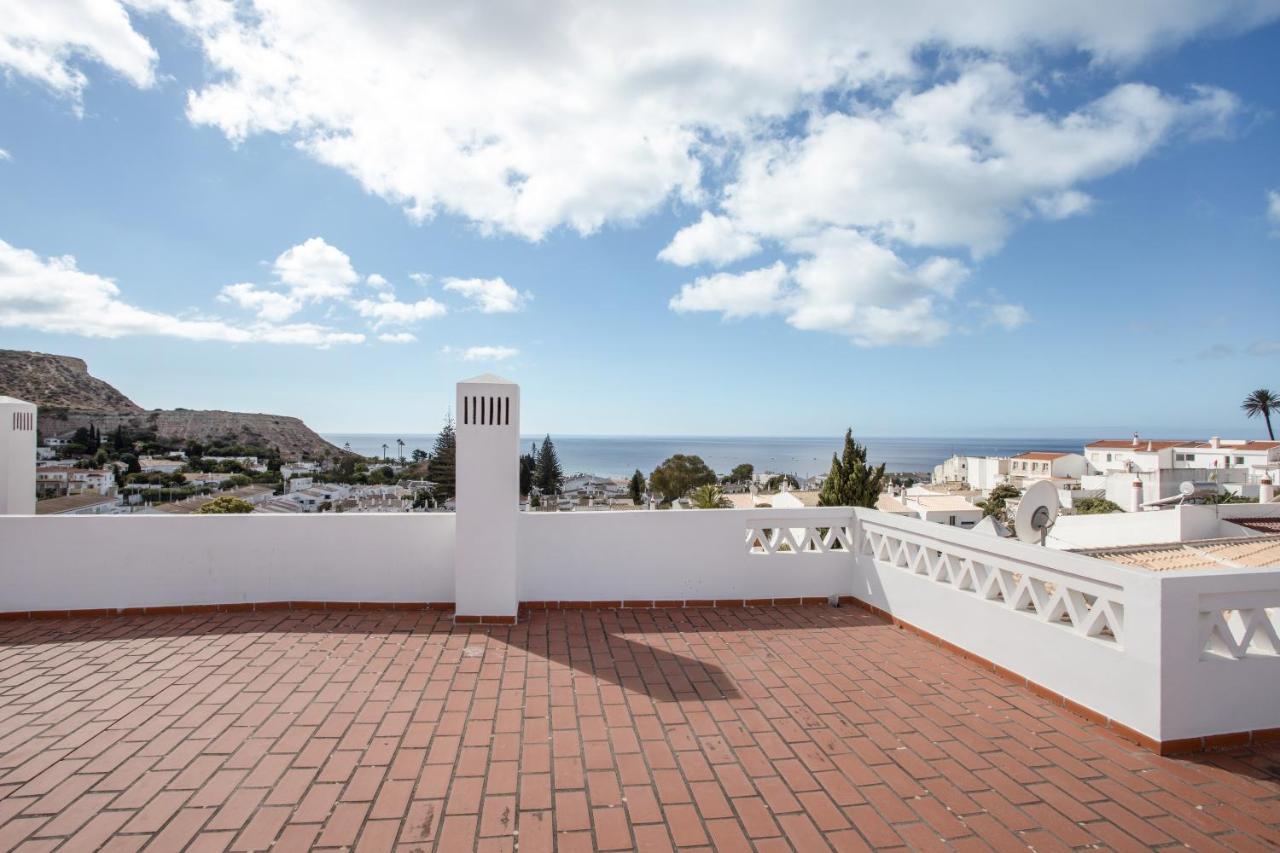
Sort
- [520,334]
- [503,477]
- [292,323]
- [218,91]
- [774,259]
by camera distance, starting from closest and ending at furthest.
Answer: [503,477]
[218,91]
[292,323]
[774,259]
[520,334]

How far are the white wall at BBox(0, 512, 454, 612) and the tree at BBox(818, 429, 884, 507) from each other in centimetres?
1573

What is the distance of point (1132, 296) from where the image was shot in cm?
2097

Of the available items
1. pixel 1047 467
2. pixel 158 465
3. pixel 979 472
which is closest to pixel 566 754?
pixel 158 465

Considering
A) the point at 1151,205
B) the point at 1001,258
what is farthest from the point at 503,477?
the point at 1001,258

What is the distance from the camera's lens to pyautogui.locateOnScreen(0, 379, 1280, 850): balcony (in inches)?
87.4

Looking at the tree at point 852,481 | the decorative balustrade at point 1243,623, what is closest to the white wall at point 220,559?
the decorative balustrade at point 1243,623

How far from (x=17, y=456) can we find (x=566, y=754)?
18.2ft

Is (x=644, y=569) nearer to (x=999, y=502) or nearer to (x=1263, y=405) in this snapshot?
(x=999, y=502)

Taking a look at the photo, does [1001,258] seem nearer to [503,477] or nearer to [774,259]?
[774,259]

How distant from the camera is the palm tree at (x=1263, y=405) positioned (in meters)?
56.4

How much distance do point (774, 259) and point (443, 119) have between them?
44.6 feet

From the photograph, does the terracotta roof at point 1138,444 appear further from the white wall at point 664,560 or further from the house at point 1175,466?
the white wall at point 664,560

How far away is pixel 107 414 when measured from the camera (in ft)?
72.2

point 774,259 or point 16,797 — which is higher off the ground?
point 774,259
